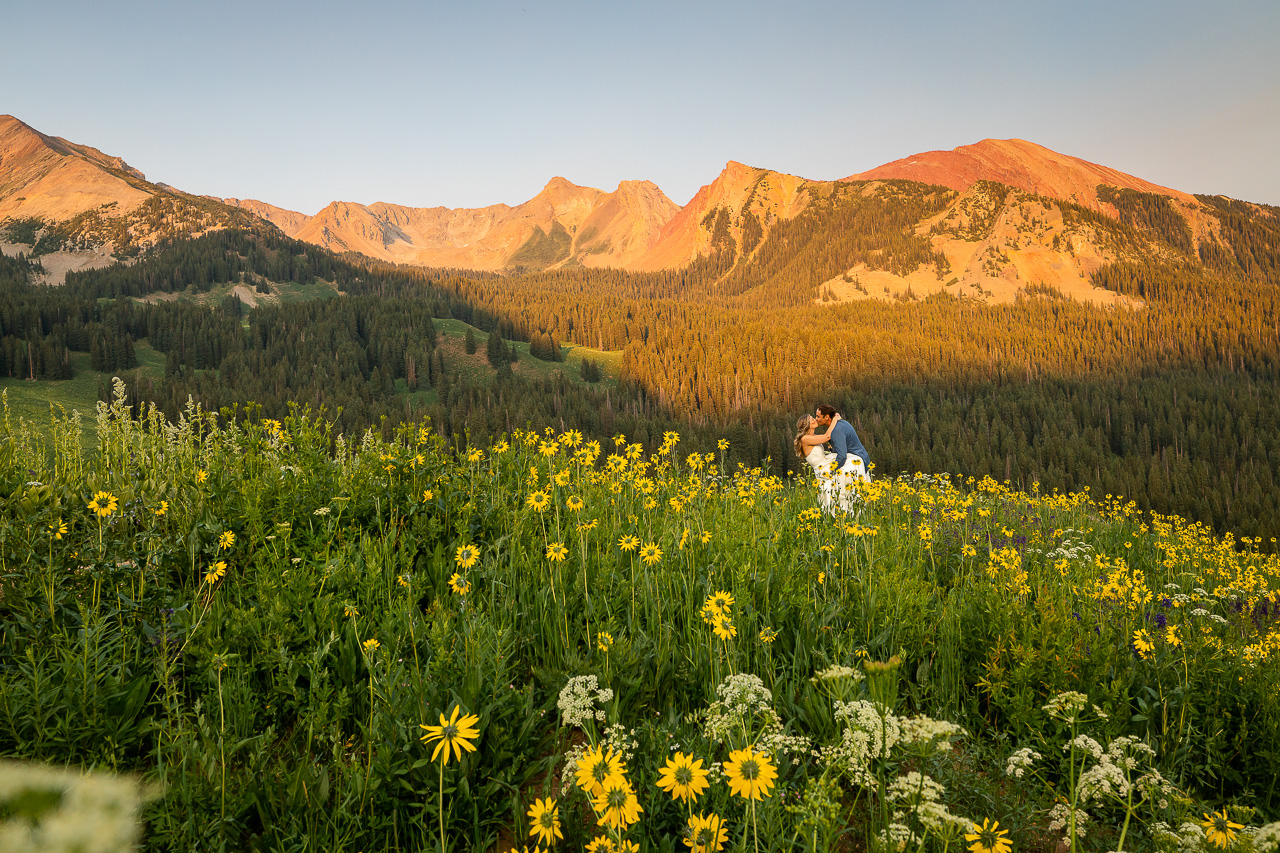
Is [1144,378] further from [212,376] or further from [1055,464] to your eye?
[212,376]

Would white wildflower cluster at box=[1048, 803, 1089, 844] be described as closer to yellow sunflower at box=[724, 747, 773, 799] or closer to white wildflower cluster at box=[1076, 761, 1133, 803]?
Answer: white wildflower cluster at box=[1076, 761, 1133, 803]

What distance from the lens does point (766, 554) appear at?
566 centimetres

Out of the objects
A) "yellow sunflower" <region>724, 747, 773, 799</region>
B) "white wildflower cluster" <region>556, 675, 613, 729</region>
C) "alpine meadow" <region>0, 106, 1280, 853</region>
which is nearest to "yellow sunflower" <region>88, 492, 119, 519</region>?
"alpine meadow" <region>0, 106, 1280, 853</region>

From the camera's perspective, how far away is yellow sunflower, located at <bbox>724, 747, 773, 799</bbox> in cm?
207

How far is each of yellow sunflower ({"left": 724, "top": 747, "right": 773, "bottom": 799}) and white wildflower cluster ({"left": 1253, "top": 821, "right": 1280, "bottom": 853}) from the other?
5.38ft

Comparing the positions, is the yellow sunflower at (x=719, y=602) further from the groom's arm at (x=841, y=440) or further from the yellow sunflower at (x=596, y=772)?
the groom's arm at (x=841, y=440)

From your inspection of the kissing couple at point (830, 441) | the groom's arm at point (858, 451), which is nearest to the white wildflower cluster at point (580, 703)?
the kissing couple at point (830, 441)

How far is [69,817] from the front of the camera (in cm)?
63

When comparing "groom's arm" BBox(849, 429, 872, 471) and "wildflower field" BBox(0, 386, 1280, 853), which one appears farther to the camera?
→ "groom's arm" BBox(849, 429, 872, 471)

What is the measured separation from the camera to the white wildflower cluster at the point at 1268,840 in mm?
1989

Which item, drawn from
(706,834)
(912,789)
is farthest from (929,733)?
(706,834)

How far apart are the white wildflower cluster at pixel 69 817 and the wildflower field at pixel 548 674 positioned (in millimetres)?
1579

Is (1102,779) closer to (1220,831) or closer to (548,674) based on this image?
(1220,831)

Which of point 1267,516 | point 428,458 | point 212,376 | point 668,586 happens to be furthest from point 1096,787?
point 212,376
